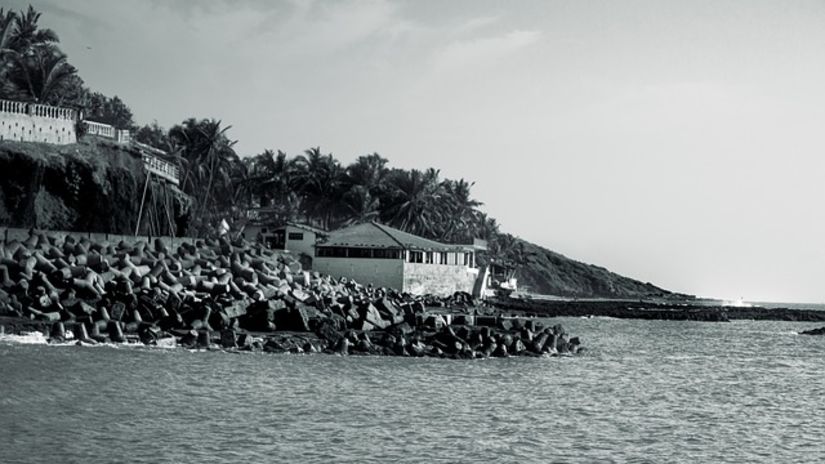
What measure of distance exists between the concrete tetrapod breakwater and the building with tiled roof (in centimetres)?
2225

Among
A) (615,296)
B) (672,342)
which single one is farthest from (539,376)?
(615,296)

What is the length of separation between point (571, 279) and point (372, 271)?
317ft

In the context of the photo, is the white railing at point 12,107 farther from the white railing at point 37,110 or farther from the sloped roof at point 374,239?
the sloped roof at point 374,239

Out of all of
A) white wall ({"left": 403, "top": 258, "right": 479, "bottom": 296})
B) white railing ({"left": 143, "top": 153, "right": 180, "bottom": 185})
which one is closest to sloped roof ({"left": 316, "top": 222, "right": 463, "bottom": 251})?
white wall ({"left": 403, "top": 258, "right": 479, "bottom": 296})

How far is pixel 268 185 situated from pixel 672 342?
1845 inches

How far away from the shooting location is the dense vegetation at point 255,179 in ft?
216

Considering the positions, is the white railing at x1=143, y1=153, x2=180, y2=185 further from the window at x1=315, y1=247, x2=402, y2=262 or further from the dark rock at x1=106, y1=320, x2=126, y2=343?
the dark rock at x1=106, y1=320, x2=126, y2=343

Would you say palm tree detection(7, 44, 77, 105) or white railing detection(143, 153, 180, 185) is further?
palm tree detection(7, 44, 77, 105)

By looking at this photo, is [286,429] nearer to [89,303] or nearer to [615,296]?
[89,303]

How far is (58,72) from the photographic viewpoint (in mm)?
63125

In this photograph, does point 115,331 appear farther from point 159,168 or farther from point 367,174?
point 367,174

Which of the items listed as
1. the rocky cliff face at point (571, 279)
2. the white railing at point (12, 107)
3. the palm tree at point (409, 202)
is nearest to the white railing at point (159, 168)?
the white railing at point (12, 107)

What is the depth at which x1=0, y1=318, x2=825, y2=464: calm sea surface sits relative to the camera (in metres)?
19.2

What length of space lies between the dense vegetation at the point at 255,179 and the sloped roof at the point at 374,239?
32.0ft
